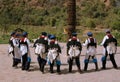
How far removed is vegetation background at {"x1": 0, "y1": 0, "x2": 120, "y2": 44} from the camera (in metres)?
51.4

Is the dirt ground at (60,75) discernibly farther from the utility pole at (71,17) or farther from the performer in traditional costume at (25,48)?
the utility pole at (71,17)

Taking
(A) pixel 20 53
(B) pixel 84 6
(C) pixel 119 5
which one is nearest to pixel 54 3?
(B) pixel 84 6

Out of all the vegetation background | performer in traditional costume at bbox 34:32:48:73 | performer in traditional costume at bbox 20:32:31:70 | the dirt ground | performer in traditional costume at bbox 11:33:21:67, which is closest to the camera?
the dirt ground

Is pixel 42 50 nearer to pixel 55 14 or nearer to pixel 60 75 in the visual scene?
pixel 60 75

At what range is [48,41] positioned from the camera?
16.4m

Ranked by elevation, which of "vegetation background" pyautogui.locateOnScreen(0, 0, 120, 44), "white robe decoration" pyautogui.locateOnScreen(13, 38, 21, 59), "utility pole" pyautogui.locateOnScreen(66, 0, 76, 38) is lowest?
"vegetation background" pyautogui.locateOnScreen(0, 0, 120, 44)

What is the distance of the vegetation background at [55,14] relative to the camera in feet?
169

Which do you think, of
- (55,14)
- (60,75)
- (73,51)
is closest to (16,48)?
(60,75)

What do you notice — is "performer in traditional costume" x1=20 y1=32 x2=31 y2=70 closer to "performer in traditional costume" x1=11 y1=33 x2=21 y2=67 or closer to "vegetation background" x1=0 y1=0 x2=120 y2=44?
"performer in traditional costume" x1=11 y1=33 x2=21 y2=67

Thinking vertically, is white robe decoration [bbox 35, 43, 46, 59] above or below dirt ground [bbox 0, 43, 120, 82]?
above

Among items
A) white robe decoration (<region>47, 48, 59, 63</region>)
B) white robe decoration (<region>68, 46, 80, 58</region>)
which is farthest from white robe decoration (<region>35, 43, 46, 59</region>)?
white robe decoration (<region>68, 46, 80, 58</region>)

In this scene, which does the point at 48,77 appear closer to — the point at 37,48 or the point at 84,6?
the point at 37,48

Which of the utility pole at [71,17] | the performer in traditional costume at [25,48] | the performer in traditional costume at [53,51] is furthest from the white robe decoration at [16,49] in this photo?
the utility pole at [71,17]

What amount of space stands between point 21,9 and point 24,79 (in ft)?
177
